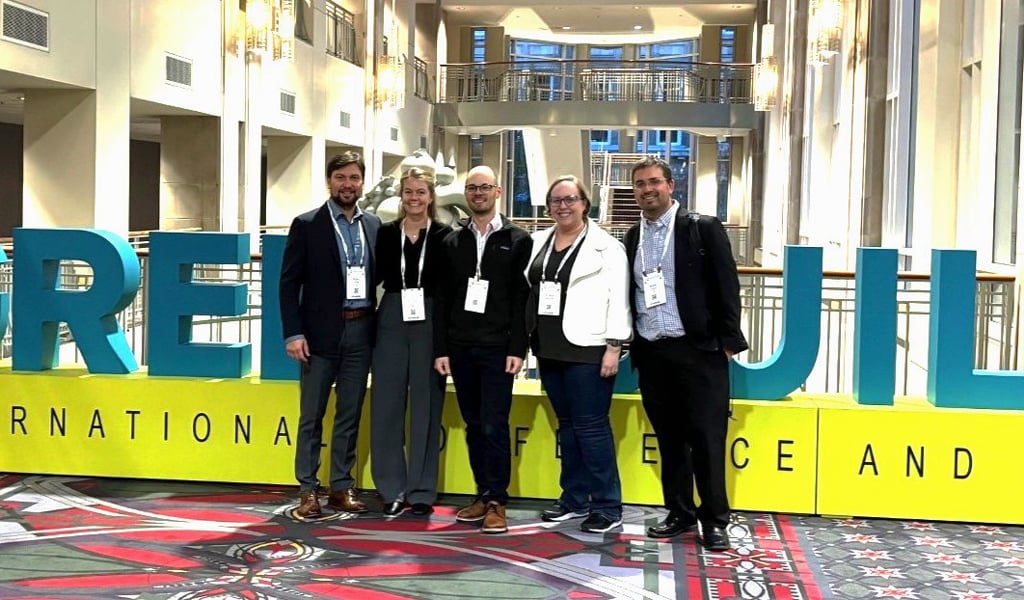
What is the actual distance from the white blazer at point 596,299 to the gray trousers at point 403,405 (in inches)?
28.3

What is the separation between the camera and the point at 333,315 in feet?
17.0

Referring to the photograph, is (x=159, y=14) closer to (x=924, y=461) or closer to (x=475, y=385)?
(x=475, y=385)

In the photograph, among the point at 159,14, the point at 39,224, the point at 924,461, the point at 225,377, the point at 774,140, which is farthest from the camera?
the point at 774,140

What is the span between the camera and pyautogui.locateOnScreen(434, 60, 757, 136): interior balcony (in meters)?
27.4

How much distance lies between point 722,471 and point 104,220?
9.44 m

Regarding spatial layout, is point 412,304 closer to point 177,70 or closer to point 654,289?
point 654,289

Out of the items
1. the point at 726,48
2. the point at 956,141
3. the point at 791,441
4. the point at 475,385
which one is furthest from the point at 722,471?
the point at 726,48

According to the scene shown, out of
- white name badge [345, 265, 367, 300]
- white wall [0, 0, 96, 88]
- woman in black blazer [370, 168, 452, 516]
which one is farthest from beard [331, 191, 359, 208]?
white wall [0, 0, 96, 88]

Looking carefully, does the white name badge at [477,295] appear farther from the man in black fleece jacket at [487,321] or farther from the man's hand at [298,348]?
the man's hand at [298,348]

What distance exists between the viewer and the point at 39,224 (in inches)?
476

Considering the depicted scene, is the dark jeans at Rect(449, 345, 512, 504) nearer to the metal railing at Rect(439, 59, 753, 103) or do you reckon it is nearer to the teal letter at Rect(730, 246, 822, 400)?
the teal letter at Rect(730, 246, 822, 400)

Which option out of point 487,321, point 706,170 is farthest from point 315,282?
point 706,170

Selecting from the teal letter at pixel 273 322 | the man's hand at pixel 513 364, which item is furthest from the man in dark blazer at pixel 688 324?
the teal letter at pixel 273 322

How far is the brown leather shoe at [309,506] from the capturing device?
5293mm
